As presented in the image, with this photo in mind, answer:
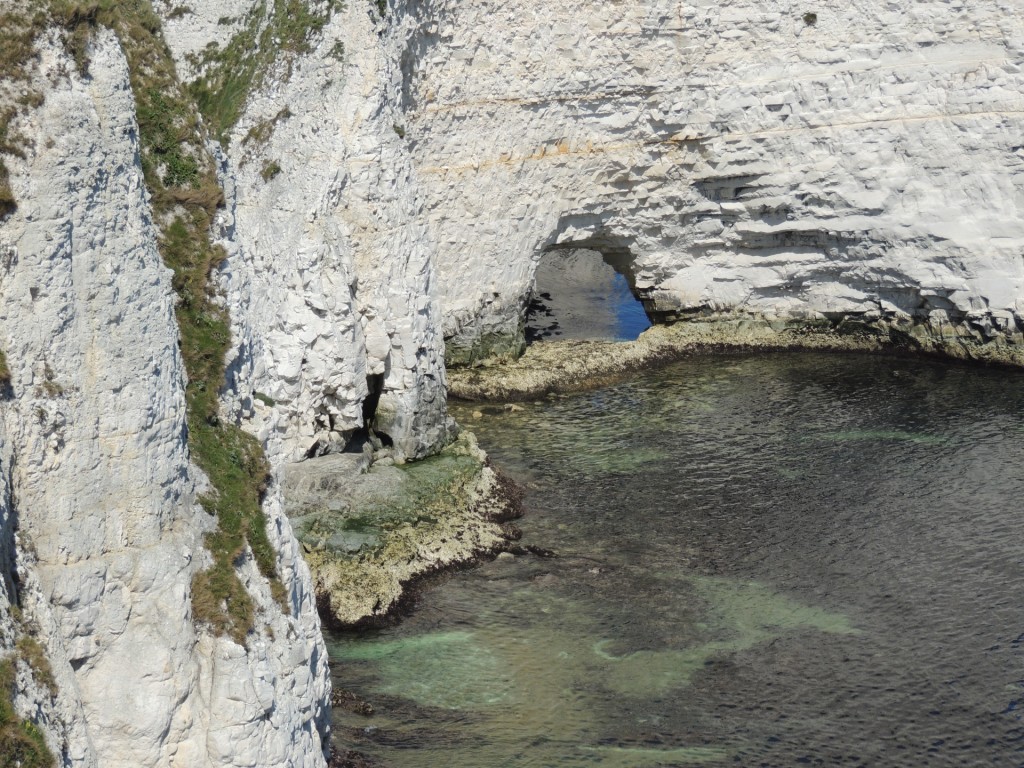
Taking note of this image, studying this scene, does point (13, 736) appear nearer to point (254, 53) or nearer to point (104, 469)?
point (104, 469)

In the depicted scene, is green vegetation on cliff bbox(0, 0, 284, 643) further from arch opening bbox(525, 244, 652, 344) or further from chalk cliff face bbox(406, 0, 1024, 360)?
arch opening bbox(525, 244, 652, 344)

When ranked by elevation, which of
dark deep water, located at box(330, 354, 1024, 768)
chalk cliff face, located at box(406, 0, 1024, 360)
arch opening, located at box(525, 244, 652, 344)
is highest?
chalk cliff face, located at box(406, 0, 1024, 360)

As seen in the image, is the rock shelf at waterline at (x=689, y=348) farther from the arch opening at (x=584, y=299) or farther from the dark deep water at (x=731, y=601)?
the arch opening at (x=584, y=299)

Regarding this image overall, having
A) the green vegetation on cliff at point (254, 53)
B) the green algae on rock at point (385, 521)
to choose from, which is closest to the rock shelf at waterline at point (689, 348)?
the green algae on rock at point (385, 521)

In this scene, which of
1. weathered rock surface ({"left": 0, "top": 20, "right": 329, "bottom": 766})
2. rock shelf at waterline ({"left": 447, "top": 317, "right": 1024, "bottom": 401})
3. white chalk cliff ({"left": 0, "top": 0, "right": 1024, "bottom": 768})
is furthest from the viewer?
rock shelf at waterline ({"left": 447, "top": 317, "right": 1024, "bottom": 401})

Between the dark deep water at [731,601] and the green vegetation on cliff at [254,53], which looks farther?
the green vegetation on cliff at [254,53]

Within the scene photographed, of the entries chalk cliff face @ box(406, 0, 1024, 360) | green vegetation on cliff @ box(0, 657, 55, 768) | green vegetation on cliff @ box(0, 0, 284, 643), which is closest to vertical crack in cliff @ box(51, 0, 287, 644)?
green vegetation on cliff @ box(0, 0, 284, 643)
